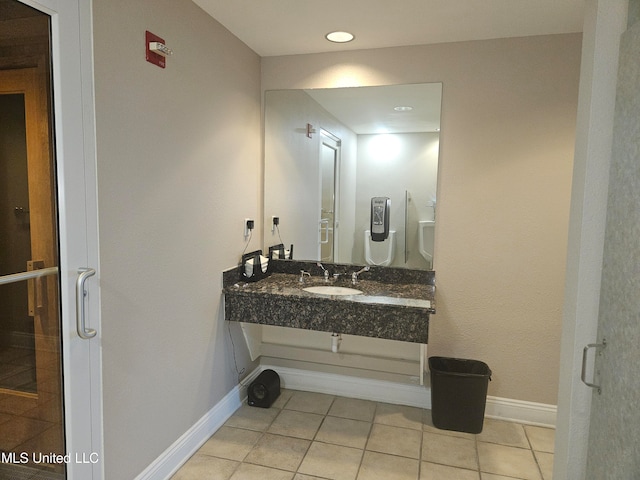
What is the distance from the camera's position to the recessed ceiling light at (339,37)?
260cm

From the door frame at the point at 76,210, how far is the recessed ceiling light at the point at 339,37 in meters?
1.46

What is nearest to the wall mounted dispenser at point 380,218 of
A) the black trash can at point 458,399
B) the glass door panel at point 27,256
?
the black trash can at point 458,399

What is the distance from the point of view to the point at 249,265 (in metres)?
2.82

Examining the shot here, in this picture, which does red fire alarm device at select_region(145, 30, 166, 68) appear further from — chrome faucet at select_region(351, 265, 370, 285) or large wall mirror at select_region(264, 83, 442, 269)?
chrome faucet at select_region(351, 265, 370, 285)

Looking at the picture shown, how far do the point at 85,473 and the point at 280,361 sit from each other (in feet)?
5.78

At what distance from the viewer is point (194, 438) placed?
2379 millimetres

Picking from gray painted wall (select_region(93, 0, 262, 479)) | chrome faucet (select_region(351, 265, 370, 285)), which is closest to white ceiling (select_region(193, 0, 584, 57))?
gray painted wall (select_region(93, 0, 262, 479))

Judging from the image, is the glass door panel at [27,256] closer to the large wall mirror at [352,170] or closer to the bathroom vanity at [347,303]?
the bathroom vanity at [347,303]

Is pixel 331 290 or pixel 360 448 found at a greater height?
pixel 331 290

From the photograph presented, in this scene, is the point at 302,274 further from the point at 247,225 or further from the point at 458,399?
the point at 458,399

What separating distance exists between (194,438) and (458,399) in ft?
5.23

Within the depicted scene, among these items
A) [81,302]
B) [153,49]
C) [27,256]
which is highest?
[153,49]

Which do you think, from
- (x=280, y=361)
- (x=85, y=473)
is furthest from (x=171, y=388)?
(x=280, y=361)

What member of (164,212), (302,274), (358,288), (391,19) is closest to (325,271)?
(302,274)
